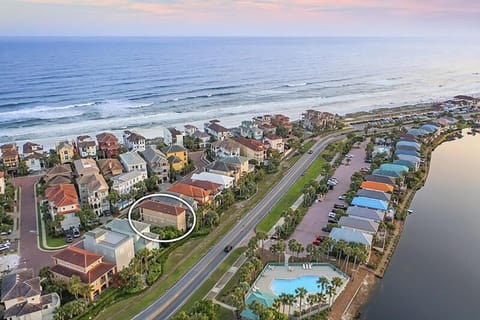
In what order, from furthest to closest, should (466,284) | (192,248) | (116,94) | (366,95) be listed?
1. (366,95)
2. (116,94)
3. (192,248)
4. (466,284)

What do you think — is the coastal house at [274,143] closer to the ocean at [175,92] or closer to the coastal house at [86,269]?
the ocean at [175,92]

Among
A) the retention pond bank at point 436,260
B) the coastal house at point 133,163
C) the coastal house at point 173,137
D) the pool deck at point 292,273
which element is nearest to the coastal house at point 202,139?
the coastal house at point 173,137

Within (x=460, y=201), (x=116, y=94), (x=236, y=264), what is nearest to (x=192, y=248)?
(x=236, y=264)

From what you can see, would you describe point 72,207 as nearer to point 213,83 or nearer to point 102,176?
point 102,176

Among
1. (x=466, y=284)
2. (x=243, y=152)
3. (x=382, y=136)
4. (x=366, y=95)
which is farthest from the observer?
(x=366, y=95)

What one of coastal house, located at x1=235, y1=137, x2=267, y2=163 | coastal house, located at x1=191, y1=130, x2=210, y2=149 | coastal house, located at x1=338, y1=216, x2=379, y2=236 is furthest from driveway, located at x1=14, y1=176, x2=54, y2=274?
coastal house, located at x1=235, y1=137, x2=267, y2=163

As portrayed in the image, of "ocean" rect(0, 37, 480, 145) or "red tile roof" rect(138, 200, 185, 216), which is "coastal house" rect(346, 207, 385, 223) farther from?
"ocean" rect(0, 37, 480, 145)
